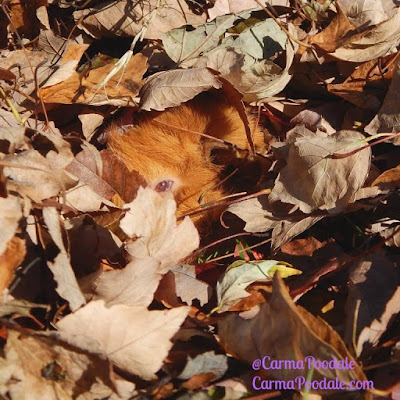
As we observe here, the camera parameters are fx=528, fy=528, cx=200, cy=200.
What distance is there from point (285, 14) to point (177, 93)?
71 centimetres

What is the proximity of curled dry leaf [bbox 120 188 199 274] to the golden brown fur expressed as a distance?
45cm

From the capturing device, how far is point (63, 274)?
1570mm

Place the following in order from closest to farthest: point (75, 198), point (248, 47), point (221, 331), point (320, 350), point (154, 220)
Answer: point (320, 350), point (221, 331), point (154, 220), point (75, 198), point (248, 47)

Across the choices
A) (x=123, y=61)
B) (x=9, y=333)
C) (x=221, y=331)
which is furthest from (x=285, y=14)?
(x=9, y=333)

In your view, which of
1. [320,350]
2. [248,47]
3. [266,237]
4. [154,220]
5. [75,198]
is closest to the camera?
[320,350]

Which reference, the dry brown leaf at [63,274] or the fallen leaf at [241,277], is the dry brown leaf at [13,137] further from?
the fallen leaf at [241,277]

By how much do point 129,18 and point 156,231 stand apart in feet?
3.83

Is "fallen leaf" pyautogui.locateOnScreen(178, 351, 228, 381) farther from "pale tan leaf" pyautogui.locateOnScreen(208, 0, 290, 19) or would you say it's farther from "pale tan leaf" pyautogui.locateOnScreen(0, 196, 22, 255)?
"pale tan leaf" pyautogui.locateOnScreen(208, 0, 290, 19)

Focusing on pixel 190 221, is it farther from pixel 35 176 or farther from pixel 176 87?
pixel 176 87

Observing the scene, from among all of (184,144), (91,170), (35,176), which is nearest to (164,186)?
(184,144)

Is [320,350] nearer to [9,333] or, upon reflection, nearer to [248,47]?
[9,333]

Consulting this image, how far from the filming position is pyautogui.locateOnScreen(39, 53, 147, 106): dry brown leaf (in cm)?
227

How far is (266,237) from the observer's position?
2137 mm

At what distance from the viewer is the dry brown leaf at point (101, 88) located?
227cm
